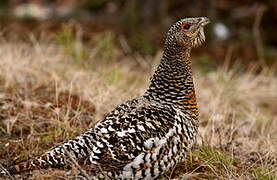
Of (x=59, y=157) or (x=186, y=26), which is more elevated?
(x=186, y=26)

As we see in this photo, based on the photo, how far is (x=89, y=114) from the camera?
4.64 metres

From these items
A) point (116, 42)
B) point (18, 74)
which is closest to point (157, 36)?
point (116, 42)

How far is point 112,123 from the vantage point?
3145mm

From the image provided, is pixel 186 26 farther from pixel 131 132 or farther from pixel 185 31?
pixel 131 132

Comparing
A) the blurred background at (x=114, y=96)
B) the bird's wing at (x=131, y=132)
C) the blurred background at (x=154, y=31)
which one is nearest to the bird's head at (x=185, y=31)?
the bird's wing at (x=131, y=132)

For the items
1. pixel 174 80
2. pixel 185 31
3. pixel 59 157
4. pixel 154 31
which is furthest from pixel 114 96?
pixel 154 31

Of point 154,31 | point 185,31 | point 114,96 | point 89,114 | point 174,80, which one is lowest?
point 89,114

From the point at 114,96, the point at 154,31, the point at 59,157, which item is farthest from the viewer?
the point at 154,31

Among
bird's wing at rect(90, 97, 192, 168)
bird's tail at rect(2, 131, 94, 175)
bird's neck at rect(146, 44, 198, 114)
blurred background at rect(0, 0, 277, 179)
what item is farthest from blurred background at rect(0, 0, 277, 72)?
bird's tail at rect(2, 131, 94, 175)

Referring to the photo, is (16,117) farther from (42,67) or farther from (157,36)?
(157,36)

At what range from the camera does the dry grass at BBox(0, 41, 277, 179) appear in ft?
12.2

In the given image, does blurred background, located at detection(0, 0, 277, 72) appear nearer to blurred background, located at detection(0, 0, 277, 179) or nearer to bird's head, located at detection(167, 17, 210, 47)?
blurred background, located at detection(0, 0, 277, 179)

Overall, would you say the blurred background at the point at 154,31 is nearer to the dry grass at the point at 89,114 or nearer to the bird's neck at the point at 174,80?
the dry grass at the point at 89,114

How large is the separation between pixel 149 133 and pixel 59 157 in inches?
26.4
